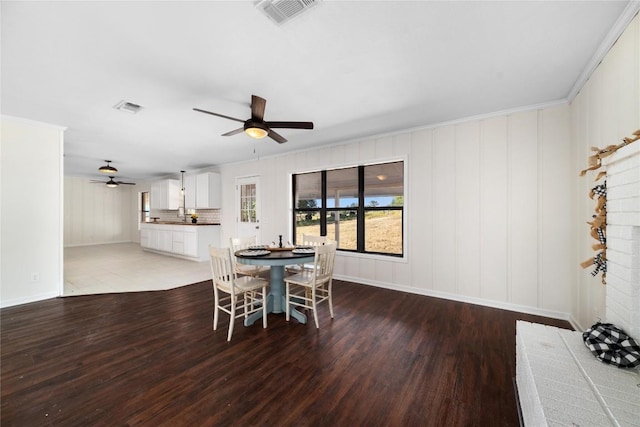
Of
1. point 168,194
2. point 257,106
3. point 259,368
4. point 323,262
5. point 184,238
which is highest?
point 257,106

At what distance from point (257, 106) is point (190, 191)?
5820 mm

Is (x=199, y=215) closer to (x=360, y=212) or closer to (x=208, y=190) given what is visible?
(x=208, y=190)

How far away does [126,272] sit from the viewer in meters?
5.21

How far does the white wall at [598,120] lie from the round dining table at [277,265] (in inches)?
108

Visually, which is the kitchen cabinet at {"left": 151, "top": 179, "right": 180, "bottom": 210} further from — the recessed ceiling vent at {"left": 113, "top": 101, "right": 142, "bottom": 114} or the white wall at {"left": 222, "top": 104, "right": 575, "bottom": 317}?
Result: the white wall at {"left": 222, "top": 104, "right": 575, "bottom": 317}

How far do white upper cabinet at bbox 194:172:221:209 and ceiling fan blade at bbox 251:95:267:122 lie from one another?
476 centimetres

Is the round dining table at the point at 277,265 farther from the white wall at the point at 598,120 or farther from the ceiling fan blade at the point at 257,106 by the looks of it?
the white wall at the point at 598,120

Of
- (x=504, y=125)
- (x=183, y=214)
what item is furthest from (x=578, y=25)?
(x=183, y=214)

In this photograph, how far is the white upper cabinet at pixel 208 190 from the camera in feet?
22.1

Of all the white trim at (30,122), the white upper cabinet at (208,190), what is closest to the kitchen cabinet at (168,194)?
the white upper cabinet at (208,190)

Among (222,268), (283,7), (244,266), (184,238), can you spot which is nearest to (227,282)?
(222,268)

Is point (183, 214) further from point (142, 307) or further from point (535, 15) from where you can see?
point (535, 15)

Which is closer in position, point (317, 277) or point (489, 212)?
point (317, 277)

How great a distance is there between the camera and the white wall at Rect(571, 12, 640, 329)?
→ 1670 millimetres
